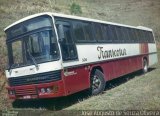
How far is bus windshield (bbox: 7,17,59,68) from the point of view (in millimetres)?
10570

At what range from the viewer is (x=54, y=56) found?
412 inches

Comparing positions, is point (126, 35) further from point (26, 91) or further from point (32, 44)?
point (26, 91)

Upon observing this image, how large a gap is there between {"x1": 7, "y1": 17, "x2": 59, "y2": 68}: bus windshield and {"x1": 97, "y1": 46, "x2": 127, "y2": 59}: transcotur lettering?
3362 mm

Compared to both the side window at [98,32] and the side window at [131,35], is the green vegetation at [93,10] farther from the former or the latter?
the side window at [131,35]

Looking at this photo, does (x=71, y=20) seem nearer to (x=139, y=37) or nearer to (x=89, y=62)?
(x=89, y=62)

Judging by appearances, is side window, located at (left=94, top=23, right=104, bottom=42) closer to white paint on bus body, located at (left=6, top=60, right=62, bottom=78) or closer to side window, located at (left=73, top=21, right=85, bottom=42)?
side window, located at (left=73, top=21, right=85, bottom=42)

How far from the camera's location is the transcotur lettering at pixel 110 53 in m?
13.7

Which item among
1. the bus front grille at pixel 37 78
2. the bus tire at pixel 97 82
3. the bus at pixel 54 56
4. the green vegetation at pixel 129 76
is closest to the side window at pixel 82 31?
the bus at pixel 54 56

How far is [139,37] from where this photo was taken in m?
20.8

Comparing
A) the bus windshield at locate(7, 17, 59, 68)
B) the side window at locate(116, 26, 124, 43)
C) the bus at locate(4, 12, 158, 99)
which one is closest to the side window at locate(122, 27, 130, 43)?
the side window at locate(116, 26, 124, 43)

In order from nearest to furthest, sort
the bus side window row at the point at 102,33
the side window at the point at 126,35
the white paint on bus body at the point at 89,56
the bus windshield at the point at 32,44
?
the white paint on bus body at the point at 89,56 < the bus windshield at the point at 32,44 < the bus side window row at the point at 102,33 < the side window at the point at 126,35

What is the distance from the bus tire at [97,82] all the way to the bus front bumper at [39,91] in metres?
2.62

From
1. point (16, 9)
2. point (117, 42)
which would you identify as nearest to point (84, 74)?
point (117, 42)

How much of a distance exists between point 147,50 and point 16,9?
1217 cm
